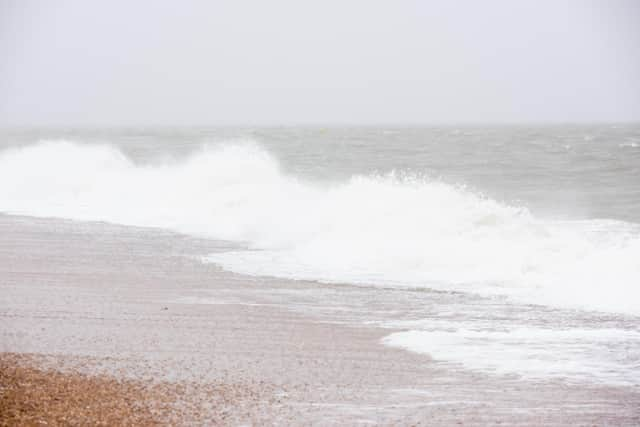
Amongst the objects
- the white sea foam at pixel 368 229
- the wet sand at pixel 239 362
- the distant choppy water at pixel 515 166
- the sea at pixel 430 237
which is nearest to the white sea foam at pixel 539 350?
the sea at pixel 430 237

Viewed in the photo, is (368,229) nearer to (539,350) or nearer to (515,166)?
(539,350)

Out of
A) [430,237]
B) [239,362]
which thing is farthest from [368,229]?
[239,362]

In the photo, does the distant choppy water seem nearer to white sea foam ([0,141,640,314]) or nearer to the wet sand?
white sea foam ([0,141,640,314])

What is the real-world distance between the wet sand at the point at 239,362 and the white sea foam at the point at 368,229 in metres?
2.91

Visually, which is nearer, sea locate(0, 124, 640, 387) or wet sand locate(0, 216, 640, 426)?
wet sand locate(0, 216, 640, 426)

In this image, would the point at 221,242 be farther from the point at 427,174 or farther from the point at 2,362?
the point at 427,174

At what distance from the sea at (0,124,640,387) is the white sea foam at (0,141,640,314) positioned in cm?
6

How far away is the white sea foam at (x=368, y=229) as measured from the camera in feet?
53.5

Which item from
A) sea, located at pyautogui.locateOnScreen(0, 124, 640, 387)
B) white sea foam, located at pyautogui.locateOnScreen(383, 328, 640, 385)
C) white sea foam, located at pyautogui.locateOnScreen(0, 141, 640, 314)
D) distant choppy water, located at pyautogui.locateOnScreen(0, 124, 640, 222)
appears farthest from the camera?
distant choppy water, located at pyautogui.locateOnScreen(0, 124, 640, 222)

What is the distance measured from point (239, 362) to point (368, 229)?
12.4 m

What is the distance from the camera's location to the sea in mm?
11672

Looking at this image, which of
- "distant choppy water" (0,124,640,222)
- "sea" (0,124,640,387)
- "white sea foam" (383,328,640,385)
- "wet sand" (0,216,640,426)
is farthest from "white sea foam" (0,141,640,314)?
"distant choppy water" (0,124,640,222)

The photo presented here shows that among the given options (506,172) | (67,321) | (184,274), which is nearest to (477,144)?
(506,172)

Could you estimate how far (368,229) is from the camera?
22.4 meters
